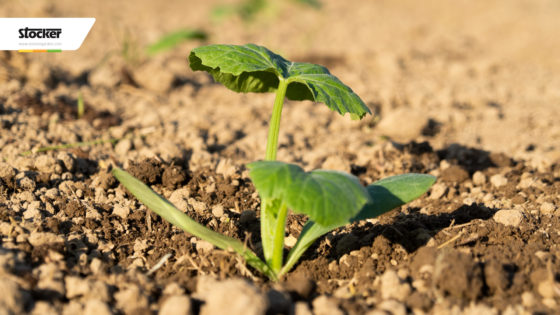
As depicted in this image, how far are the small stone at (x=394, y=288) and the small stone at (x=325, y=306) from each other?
0.65 feet

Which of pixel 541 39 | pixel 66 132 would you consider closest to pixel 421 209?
pixel 66 132

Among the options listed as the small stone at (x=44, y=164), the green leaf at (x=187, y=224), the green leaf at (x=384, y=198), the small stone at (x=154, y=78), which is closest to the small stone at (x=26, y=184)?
the small stone at (x=44, y=164)

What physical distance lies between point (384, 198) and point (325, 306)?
0.46 m

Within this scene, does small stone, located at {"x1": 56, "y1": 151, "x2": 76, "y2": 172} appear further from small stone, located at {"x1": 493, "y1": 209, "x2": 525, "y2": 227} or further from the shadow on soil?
small stone, located at {"x1": 493, "y1": 209, "x2": 525, "y2": 227}

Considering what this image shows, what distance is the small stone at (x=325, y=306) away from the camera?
67.4 inches

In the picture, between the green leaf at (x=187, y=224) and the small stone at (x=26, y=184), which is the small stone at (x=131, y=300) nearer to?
the green leaf at (x=187, y=224)

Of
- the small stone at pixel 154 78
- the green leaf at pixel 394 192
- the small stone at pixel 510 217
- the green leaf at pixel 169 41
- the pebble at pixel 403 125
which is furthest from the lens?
the green leaf at pixel 169 41

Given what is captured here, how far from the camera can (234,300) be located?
5.31ft

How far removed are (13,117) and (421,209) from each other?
2441 mm

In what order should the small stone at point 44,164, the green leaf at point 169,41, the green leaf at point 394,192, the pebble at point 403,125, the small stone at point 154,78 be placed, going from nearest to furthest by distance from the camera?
the green leaf at point 394,192 < the small stone at point 44,164 < the pebble at point 403,125 < the small stone at point 154,78 < the green leaf at point 169,41

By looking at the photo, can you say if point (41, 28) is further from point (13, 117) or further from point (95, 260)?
point (95, 260)

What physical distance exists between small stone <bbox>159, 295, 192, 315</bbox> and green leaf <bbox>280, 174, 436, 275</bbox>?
45 cm

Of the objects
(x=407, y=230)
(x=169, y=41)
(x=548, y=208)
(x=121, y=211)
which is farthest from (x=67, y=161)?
(x=548, y=208)

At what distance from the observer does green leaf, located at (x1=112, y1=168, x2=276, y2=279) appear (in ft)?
6.34
